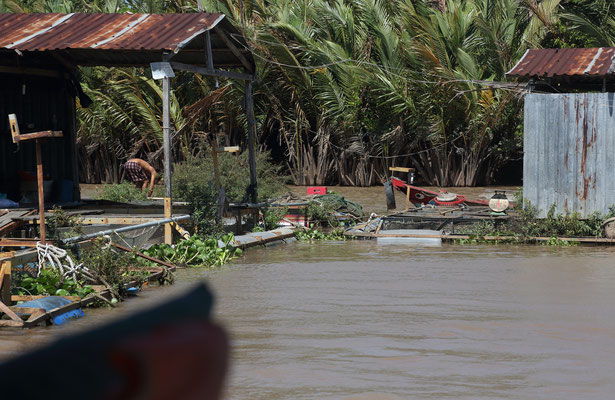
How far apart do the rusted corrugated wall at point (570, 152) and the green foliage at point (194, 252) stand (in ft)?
21.0

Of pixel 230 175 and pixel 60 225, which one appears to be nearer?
pixel 60 225

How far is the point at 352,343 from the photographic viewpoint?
7414mm

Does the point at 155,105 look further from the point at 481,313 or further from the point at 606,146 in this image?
the point at 481,313

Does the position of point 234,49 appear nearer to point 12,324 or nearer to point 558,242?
point 558,242

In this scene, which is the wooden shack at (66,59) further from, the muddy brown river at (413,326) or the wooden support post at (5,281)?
the wooden support post at (5,281)

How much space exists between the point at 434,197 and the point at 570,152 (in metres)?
5.37

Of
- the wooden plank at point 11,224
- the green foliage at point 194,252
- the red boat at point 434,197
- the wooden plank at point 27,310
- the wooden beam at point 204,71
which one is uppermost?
the wooden beam at point 204,71

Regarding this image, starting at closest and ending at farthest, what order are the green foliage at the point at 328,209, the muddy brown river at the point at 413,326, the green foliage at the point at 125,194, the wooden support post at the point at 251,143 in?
the muddy brown river at the point at 413,326 → the wooden support post at the point at 251,143 → the green foliage at the point at 125,194 → the green foliage at the point at 328,209

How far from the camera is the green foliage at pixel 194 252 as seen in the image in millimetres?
12773

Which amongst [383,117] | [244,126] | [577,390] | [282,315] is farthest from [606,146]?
[244,126]

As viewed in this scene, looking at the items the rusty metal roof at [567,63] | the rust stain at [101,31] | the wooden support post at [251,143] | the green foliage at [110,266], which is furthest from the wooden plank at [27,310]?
the rusty metal roof at [567,63]

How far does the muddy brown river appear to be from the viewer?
6.19 m

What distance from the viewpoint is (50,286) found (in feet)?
30.9

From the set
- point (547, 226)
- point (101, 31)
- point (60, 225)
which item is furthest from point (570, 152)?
point (60, 225)
